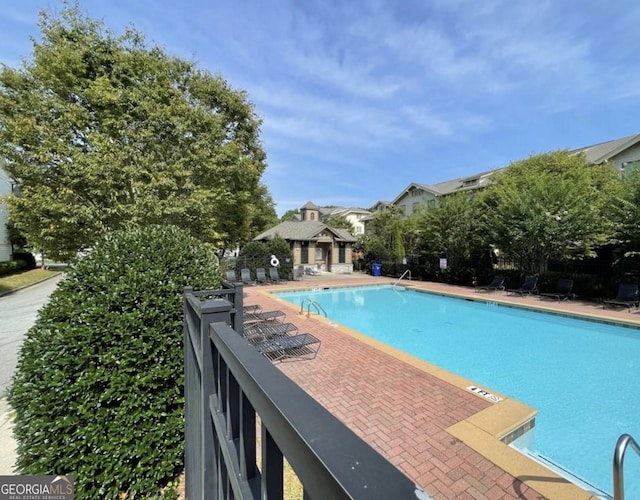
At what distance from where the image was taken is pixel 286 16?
30.3 feet

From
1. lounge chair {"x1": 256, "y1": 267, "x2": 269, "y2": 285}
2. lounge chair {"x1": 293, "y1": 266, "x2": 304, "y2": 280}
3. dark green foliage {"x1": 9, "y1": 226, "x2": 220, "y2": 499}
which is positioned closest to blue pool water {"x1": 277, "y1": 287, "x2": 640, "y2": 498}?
dark green foliage {"x1": 9, "y1": 226, "x2": 220, "y2": 499}

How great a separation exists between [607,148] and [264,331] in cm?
3113

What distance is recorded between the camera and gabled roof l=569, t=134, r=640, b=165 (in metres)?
21.9

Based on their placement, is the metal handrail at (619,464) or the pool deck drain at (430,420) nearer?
the metal handrail at (619,464)

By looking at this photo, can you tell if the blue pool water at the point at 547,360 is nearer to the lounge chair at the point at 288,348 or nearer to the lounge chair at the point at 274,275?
the lounge chair at the point at 288,348

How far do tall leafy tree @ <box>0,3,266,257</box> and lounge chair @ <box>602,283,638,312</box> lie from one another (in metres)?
16.0

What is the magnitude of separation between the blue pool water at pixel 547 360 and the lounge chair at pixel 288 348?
343 centimetres

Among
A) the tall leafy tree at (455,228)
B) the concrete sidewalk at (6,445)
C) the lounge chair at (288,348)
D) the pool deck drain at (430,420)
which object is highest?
the tall leafy tree at (455,228)

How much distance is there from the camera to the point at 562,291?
14852 millimetres

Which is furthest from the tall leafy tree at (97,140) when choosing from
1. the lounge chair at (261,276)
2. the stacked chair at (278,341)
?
the lounge chair at (261,276)

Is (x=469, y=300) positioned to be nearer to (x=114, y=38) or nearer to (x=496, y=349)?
(x=496, y=349)

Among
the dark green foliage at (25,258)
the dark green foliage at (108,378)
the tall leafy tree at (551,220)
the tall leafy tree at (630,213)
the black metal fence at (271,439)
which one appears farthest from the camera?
the dark green foliage at (25,258)

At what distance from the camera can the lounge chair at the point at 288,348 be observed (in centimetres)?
690

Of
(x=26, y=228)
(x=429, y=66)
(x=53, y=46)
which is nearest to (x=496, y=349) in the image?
(x=429, y=66)
